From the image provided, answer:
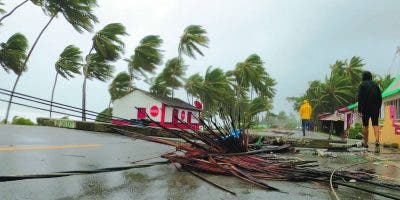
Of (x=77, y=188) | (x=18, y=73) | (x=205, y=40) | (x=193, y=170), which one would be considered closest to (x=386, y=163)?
(x=193, y=170)

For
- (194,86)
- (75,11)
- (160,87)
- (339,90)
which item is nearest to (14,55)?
(75,11)

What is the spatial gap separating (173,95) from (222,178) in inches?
1891

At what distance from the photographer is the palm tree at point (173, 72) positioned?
52.2m

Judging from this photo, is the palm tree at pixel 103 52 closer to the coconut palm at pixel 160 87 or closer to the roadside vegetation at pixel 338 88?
the coconut palm at pixel 160 87

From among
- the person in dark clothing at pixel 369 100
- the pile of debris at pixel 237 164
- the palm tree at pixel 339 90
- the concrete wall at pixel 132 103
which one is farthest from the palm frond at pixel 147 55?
the pile of debris at pixel 237 164

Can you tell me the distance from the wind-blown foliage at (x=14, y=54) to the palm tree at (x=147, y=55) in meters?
12.0

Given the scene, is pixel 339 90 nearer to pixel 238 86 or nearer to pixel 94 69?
pixel 238 86

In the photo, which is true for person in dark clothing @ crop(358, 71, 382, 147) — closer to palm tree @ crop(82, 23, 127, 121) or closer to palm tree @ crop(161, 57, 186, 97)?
palm tree @ crop(82, 23, 127, 121)

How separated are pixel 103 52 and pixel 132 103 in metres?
5.58

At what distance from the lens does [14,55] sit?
127ft

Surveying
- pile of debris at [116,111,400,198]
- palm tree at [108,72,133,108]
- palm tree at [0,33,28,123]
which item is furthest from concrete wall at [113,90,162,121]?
pile of debris at [116,111,400,198]

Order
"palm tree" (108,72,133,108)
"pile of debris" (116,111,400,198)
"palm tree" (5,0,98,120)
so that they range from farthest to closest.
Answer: "palm tree" (108,72,133,108) → "palm tree" (5,0,98,120) → "pile of debris" (116,111,400,198)

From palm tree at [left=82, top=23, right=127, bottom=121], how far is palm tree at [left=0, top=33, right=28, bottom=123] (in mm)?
6078

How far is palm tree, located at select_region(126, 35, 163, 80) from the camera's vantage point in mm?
47844
